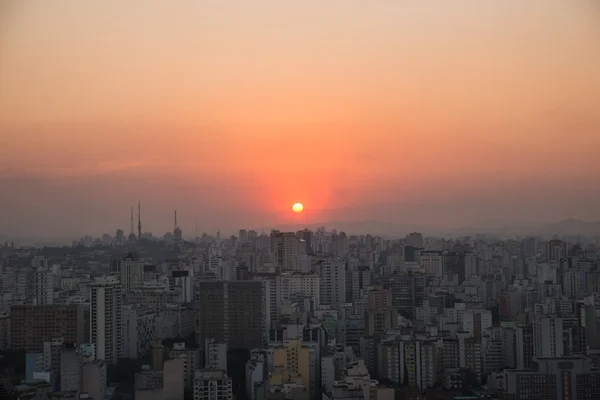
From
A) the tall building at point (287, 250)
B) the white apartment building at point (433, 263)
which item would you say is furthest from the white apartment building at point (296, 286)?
the white apartment building at point (433, 263)

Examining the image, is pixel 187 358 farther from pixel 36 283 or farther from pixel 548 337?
pixel 36 283

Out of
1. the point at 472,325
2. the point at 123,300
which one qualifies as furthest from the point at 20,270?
the point at 472,325

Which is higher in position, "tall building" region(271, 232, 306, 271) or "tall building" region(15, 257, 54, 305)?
"tall building" region(271, 232, 306, 271)

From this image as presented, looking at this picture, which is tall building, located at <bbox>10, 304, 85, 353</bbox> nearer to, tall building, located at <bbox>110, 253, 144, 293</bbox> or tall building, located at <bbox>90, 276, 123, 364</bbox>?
tall building, located at <bbox>90, 276, 123, 364</bbox>

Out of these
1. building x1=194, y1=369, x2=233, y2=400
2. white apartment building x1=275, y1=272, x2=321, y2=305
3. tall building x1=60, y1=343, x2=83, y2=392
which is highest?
white apartment building x1=275, y1=272, x2=321, y2=305

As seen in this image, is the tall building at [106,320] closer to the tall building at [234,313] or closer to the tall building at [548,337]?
the tall building at [234,313]

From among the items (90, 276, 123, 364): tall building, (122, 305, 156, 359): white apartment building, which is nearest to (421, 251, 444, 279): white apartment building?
(122, 305, 156, 359): white apartment building

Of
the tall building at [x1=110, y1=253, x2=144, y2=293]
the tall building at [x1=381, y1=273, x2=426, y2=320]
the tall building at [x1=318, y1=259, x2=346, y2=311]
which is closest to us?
the tall building at [x1=381, y1=273, x2=426, y2=320]
